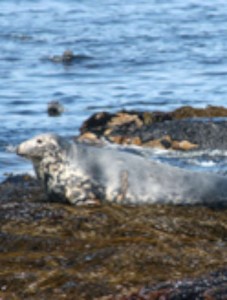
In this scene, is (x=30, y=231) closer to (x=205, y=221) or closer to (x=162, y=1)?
(x=205, y=221)

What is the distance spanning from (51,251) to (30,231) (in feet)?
1.73

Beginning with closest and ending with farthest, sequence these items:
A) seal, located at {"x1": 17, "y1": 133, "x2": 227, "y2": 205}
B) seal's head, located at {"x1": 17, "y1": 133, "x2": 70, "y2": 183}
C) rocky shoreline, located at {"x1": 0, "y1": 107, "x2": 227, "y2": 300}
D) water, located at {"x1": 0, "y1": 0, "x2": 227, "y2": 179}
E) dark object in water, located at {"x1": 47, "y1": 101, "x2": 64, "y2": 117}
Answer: rocky shoreline, located at {"x1": 0, "y1": 107, "x2": 227, "y2": 300}, seal, located at {"x1": 17, "y1": 133, "x2": 227, "y2": 205}, seal's head, located at {"x1": 17, "y1": 133, "x2": 70, "y2": 183}, dark object in water, located at {"x1": 47, "y1": 101, "x2": 64, "y2": 117}, water, located at {"x1": 0, "y1": 0, "x2": 227, "y2": 179}

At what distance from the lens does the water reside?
18.3m

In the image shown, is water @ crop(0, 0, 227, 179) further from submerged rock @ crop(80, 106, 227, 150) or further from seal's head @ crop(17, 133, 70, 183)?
seal's head @ crop(17, 133, 70, 183)

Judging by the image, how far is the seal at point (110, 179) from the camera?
8.72 m

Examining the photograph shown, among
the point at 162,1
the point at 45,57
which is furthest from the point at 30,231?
the point at 162,1

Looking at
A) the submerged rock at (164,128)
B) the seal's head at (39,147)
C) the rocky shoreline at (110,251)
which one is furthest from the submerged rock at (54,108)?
the seal's head at (39,147)

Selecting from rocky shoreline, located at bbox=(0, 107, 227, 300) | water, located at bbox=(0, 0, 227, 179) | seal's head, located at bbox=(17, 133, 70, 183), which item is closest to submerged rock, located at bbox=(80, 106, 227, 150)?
water, located at bbox=(0, 0, 227, 179)

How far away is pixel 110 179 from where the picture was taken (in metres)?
8.79

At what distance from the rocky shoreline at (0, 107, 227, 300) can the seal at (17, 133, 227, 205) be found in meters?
0.15

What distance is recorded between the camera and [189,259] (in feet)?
22.5

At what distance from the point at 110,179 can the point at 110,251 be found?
1824mm

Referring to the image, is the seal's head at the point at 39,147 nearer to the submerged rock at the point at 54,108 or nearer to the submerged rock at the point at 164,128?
the submerged rock at the point at 164,128

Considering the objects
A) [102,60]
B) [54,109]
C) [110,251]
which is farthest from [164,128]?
[102,60]
